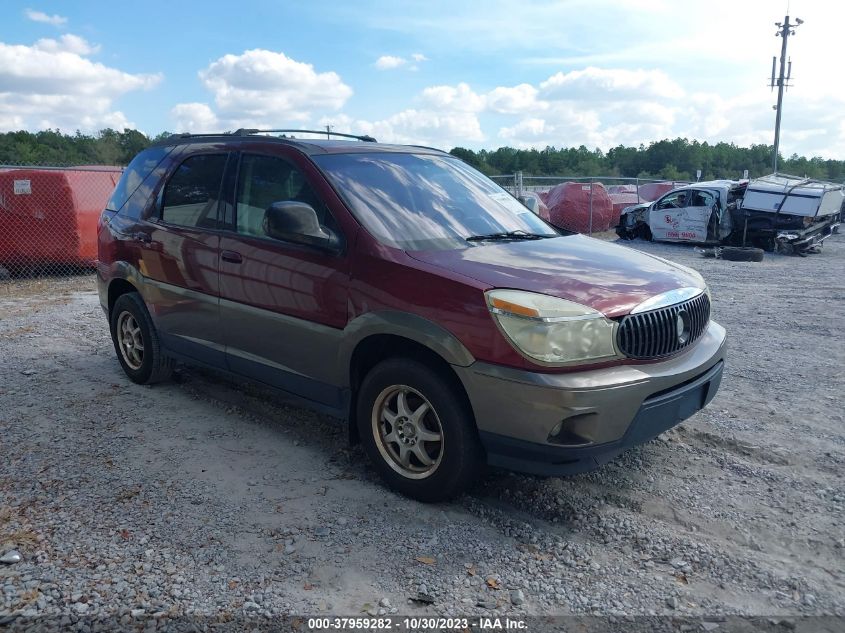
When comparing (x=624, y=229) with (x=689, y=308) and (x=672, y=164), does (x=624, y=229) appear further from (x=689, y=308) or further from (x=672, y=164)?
(x=672, y=164)

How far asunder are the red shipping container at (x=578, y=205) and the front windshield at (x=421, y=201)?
15.5m

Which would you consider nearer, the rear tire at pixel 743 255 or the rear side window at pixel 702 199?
the rear tire at pixel 743 255

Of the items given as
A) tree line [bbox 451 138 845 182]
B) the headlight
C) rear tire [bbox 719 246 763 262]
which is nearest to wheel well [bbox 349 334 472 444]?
the headlight

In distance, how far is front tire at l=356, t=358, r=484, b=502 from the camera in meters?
3.49

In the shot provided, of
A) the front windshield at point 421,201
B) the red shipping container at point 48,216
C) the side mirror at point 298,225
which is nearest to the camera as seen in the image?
the side mirror at point 298,225

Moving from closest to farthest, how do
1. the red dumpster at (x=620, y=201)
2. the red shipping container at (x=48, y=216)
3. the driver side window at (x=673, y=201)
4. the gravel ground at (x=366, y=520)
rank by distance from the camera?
1. the gravel ground at (x=366, y=520)
2. the red shipping container at (x=48, y=216)
3. the driver side window at (x=673, y=201)
4. the red dumpster at (x=620, y=201)

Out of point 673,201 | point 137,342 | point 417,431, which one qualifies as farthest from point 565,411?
point 673,201

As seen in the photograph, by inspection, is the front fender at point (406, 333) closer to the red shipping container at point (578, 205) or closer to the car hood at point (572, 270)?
the car hood at point (572, 270)

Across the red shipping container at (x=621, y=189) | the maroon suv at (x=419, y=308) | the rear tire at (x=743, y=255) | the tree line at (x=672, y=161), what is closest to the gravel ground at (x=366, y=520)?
the maroon suv at (x=419, y=308)

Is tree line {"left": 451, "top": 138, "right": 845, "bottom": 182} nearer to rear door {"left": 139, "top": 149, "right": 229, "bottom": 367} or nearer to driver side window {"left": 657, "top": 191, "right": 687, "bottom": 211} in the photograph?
driver side window {"left": 657, "top": 191, "right": 687, "bottom": 211}

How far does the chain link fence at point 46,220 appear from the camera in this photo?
37.3ft

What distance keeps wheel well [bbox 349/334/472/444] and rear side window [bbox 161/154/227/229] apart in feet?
5.21

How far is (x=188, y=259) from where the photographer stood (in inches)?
195

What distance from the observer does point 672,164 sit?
207 ft
